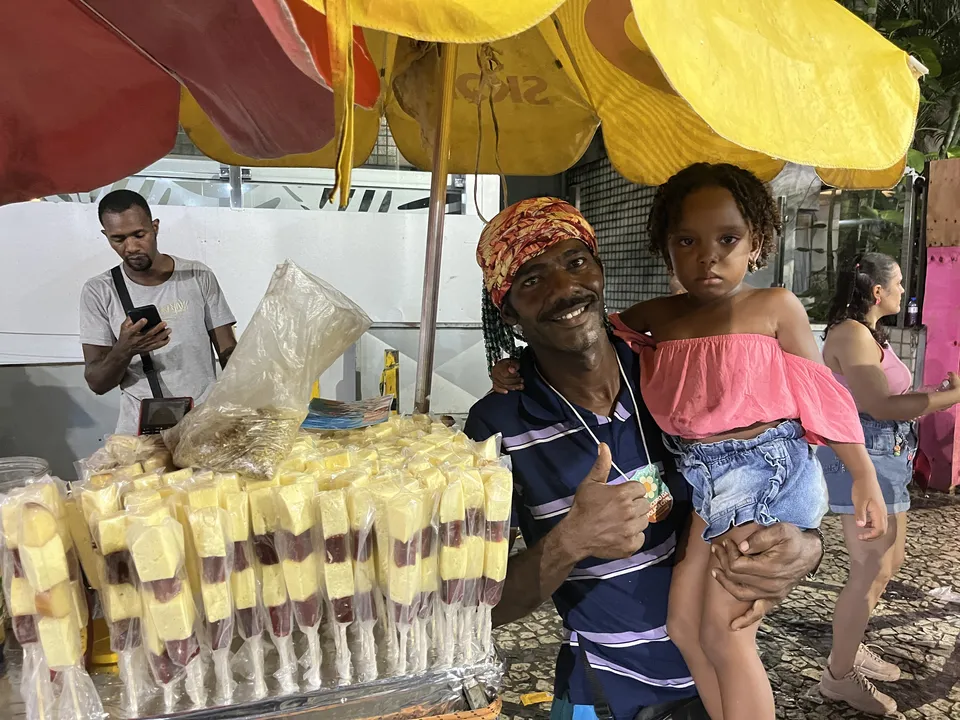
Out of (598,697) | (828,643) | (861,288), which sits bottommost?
(828,643)

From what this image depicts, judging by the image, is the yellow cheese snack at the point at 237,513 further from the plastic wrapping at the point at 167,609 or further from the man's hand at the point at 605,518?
the man's hand at the point at 605,518

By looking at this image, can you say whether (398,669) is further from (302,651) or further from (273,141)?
(273,141)

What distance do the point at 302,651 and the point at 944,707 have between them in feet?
10.8

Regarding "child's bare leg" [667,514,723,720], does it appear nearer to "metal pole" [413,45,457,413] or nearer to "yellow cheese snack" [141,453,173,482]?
"metal pole" [413,45,457,413]

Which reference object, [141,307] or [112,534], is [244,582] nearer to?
[112,534]

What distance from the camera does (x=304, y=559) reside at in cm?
98

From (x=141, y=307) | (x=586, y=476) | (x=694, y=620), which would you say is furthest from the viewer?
(x=141, y=307)

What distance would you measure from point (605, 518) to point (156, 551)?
773 millimetres

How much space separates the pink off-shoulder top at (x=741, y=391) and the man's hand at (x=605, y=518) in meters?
0.44

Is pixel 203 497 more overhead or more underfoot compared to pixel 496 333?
more underfoot

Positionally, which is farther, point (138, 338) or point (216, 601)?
point (138, 338)

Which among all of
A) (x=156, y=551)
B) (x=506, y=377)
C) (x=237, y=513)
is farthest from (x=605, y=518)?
(x=156, y=551)

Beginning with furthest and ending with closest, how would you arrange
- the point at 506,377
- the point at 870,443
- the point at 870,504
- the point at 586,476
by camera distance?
1. the point at 870,443
2. the point at 870,504
3. the point at 506,377
4. the point at 586,476

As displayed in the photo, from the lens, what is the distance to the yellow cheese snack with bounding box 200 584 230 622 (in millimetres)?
929
